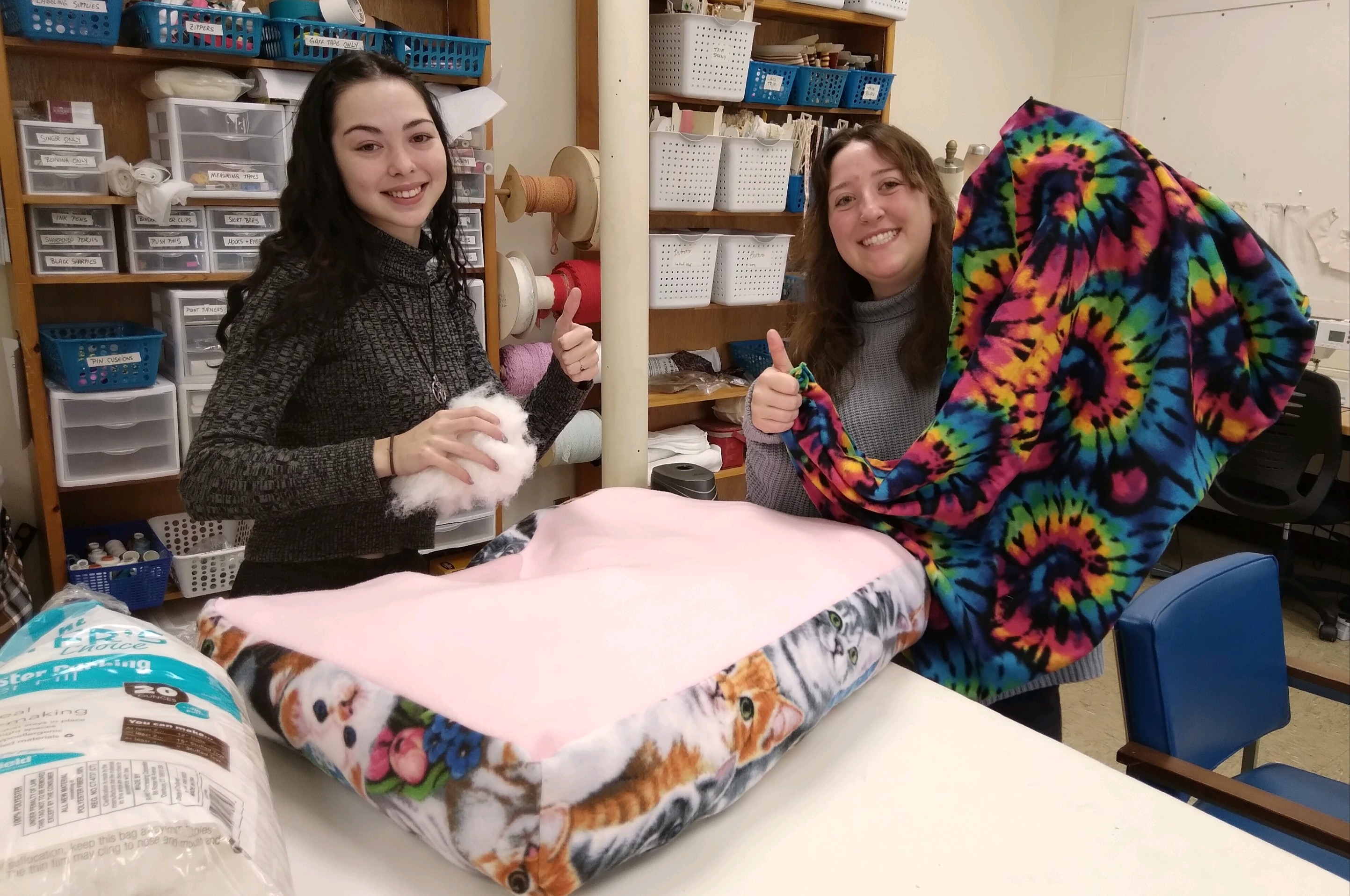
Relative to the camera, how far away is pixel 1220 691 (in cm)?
150

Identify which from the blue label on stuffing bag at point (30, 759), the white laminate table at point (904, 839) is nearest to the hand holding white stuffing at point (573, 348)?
the white laminate table at point (904, 839)

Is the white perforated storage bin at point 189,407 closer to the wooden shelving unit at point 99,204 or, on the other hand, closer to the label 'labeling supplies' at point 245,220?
the wooden shelving unit at point 99,204

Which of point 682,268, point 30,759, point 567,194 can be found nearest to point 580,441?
point 682,268

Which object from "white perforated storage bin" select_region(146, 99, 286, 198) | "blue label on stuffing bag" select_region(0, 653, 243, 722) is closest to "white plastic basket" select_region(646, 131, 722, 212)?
"white perforated storage bin" select_region(146, 99, 286, 198)

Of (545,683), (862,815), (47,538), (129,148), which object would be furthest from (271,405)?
(129,148)

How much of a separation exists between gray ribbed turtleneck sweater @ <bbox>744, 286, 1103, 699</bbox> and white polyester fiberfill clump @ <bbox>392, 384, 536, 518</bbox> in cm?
36

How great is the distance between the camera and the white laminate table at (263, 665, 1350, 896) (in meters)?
0.75

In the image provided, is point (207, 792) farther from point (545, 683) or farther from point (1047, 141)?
point (1047, 141)

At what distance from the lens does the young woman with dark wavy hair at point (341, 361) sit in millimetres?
1119

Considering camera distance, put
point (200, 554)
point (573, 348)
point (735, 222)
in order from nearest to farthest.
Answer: point (573, 348), point (200, 554), point (735, 222)

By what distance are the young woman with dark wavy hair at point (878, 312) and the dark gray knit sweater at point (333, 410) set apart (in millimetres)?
391

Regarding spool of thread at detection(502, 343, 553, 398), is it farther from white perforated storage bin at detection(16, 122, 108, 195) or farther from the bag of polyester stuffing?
the bag of polyester stuffing

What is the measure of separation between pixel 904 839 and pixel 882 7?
3.33 meters

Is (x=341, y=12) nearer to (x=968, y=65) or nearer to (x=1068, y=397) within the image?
(x=1068, y=397)
